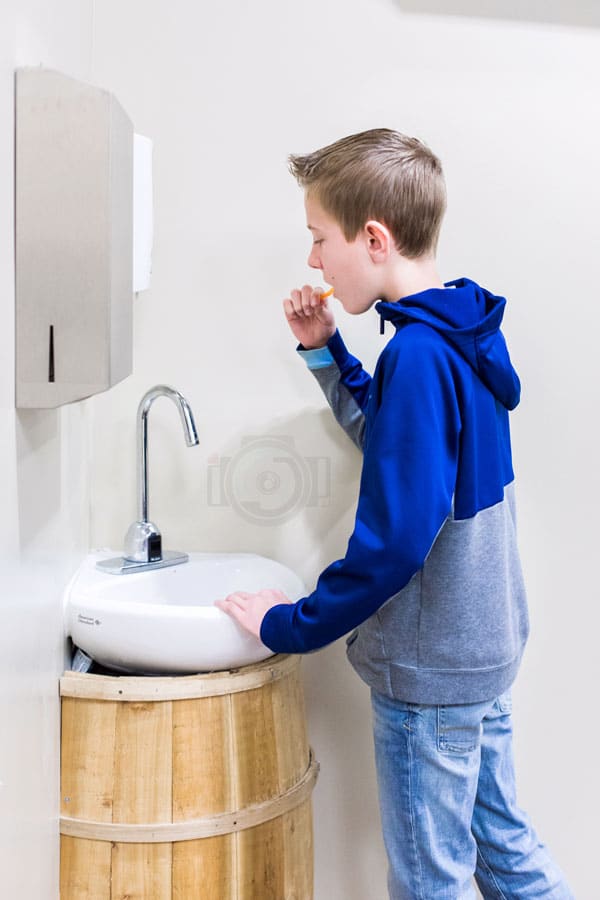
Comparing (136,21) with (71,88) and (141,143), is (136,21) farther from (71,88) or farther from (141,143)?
(71,88)

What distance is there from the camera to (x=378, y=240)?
1.21m

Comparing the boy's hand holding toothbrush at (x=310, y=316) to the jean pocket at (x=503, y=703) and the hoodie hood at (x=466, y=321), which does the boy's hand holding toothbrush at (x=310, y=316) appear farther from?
the jean pocket at (x=503, y=703)

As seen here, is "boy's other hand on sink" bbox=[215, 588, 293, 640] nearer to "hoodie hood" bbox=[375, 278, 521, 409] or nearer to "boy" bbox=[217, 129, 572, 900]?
"boy" bbox=[217, 129, 572, 900]

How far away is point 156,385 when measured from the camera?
149cm

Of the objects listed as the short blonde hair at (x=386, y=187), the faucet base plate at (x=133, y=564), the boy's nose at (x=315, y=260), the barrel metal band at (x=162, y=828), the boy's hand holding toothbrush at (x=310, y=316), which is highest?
the short blonde hair at (x=386, y=187)

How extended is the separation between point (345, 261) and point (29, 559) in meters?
0.58

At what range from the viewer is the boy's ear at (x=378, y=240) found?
3.94 ft

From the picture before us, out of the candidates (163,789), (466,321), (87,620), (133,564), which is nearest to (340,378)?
(466,321)

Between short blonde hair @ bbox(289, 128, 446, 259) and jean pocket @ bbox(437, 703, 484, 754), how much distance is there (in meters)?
0.61

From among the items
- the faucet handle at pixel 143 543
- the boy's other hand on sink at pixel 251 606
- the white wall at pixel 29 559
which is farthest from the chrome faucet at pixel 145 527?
the boy's other hand on sink at pixel 251 606

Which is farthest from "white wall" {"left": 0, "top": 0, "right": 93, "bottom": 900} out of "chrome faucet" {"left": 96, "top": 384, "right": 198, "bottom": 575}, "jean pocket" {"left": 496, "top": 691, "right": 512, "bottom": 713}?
"jean pocket" {"left": 496, "top": 691, "right": 512, "bottom": 713}

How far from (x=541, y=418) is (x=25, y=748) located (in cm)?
102

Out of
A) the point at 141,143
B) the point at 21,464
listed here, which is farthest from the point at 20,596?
the point at 141,143

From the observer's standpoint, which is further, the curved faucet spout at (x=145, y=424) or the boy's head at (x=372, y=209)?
the curved faucet spout at (x=145, y=424)
